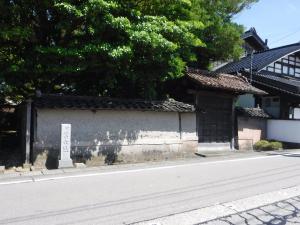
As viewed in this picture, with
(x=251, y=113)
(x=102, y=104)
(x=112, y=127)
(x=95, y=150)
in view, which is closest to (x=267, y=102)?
(x=251, y=113)

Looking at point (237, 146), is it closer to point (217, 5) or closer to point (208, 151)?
point (208, 151)

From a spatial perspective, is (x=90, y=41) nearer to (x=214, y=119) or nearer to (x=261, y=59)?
(x=214, y=119)

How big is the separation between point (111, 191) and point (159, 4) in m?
9.05

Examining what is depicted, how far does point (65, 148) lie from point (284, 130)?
15267mm

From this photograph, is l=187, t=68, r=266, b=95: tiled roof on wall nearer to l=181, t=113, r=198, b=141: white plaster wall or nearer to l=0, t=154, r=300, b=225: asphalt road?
l=181, t=113, r=198, b=141: white plaster wall

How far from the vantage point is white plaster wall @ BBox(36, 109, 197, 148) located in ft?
43.1

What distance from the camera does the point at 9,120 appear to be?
22.6 metres

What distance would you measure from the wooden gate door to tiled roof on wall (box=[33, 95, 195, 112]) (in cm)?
285

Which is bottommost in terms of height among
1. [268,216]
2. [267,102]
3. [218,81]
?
[268,216]

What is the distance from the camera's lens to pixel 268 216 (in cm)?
670

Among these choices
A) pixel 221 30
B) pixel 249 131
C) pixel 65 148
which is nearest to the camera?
pixel 65 148

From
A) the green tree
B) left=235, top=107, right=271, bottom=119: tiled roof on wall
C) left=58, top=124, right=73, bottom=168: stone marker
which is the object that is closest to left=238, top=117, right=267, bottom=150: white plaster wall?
left=235, top=107, right=271, bottom=119: tiled roof on wall

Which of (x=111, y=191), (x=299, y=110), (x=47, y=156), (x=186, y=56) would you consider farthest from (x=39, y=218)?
(x=299, y=110)

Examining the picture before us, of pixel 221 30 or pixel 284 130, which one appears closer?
pixel 221 30
